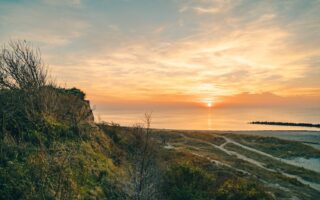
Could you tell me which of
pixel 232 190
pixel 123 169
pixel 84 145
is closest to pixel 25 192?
pixel 84 145

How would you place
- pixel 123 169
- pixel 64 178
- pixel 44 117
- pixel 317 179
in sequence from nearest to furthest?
pixel 64 178 < pixel 44 117 < pixel 123 169 < pixel 317 179

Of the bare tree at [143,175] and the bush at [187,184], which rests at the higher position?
the bare tree at [143,175]

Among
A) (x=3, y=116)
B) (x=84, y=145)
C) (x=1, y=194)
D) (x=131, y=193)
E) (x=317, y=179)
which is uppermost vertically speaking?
(x=3, y=116)

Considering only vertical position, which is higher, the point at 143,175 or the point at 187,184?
the point at 143,175

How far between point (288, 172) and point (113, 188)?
2830 cm

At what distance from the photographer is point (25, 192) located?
10266 millimetres

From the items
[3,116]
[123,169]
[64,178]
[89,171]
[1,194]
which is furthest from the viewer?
[123,169]

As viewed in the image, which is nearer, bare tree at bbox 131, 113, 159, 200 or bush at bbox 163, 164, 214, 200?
bare tree at bbox 131, 113, 159, 200

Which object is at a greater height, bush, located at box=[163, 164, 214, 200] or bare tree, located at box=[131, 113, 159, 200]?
bare tree, located at box=[131, 113, 159, 200]

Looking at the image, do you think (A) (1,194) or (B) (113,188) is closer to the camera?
(A) (1,194)

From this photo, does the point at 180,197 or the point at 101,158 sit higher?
the point at 101,158

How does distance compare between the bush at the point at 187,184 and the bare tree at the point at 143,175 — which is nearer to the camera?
the bare tree at the point at 143,175

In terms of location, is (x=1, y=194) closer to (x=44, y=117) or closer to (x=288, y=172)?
(x=44, y=117)

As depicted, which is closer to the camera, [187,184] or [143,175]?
[143,175]
